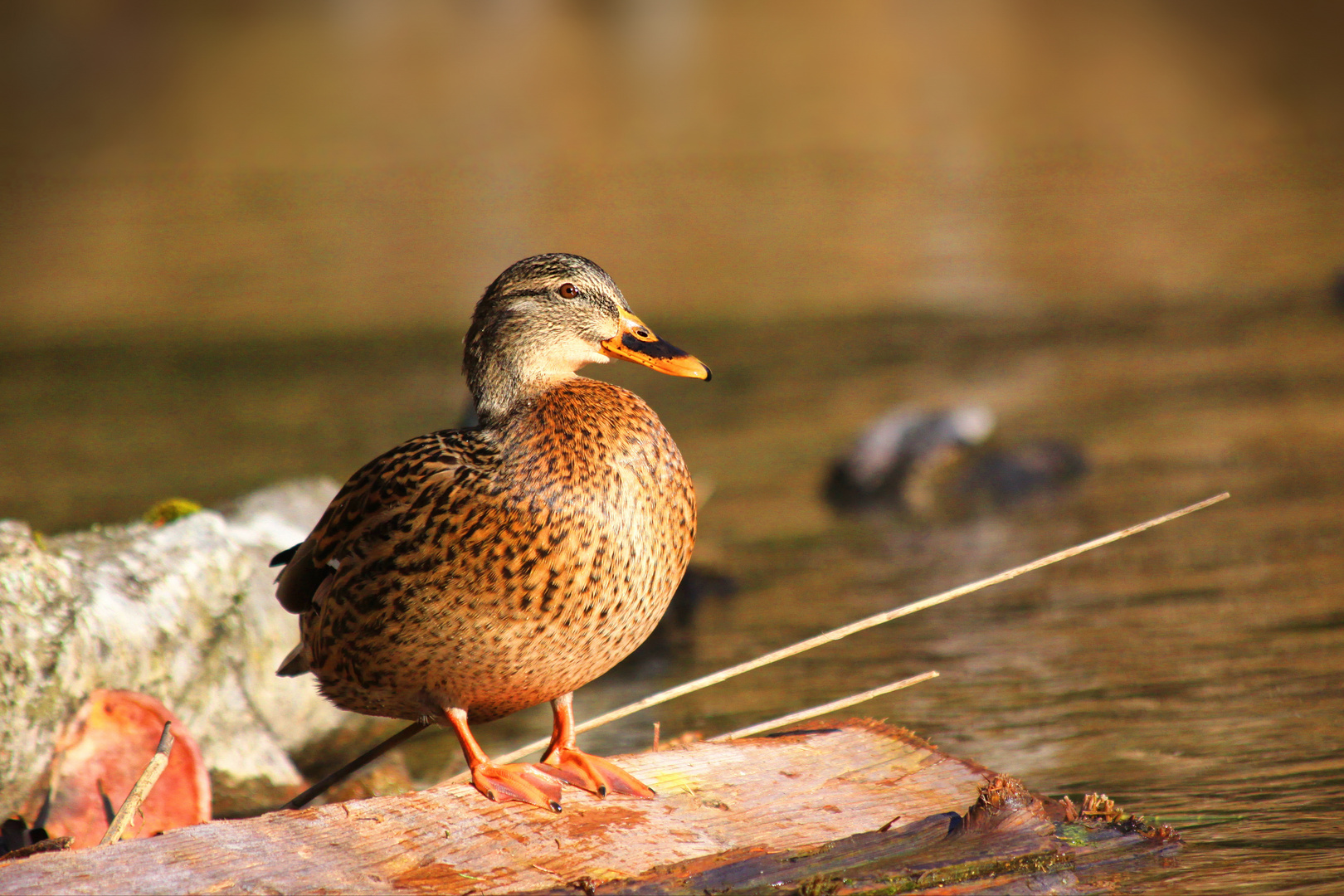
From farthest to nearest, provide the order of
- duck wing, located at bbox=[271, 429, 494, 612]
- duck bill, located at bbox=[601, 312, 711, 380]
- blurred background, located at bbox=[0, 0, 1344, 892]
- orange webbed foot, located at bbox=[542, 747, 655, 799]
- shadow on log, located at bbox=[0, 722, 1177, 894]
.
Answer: blurred background, located at bbox=[0, 0, 1344, 892], duck bill, located at bbox=[601, 312, 711, 380], duck wing, located at bbox=[271, 429, 494, 612], orange webbed foot, located at bbox=[542, 747, 655, 799], shadow on log, located at bbox=[0, 722, 1177, 894]

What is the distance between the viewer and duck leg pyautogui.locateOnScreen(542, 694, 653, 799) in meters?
4.23

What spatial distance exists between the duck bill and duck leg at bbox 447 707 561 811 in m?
1.03

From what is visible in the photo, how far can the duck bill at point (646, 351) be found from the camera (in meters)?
4.47

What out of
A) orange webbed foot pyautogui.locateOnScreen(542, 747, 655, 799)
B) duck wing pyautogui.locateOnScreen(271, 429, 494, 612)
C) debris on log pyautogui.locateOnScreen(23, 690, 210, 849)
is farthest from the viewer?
debris on log pyautogui.locateOnScreen(23, 690, 210, 849)

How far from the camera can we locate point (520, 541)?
4129 mm

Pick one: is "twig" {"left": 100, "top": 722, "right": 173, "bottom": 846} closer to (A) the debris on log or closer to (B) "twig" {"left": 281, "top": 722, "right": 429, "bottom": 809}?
(B) "twig" {"left": 281, "top": 722, "right": 429, "bottom": 809}

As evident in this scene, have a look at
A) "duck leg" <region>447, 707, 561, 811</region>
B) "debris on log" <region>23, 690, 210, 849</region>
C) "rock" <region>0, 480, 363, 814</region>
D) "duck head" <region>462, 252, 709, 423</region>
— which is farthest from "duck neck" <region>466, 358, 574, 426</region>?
"rock" <region>0, 480, 363, 814</region>

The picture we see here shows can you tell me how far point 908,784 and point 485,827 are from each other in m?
1.09

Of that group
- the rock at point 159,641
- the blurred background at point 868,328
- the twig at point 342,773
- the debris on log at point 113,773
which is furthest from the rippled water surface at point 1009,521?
the twig at point 342,773

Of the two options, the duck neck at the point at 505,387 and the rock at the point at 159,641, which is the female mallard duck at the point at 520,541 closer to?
the duck neck at the point at 505,387

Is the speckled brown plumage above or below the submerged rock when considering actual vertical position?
above

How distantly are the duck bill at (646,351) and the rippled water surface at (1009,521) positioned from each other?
1.69 m

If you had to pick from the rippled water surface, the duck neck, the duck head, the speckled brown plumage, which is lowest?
the rippled water surface

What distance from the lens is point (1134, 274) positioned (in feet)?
51.7
